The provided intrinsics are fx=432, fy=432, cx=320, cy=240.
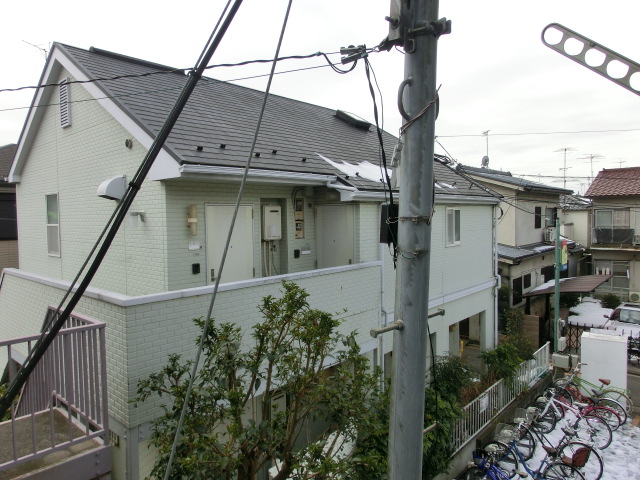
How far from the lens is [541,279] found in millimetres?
21609

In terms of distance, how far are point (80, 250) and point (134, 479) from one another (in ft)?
19.5

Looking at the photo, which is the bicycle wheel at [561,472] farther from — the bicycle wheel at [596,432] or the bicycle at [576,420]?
the bicycle wheel at [596,432]

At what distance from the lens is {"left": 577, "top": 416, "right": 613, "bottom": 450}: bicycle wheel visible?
10555 millimetres

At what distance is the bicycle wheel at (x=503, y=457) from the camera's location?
29.1ft

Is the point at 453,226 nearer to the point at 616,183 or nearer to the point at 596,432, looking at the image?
the point at 596,432

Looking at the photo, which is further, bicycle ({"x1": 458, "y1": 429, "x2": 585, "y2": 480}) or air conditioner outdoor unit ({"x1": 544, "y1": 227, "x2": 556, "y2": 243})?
→ air conditioner outdoor unit ({"x1": 544, "y1": 227, "x2": 556, "y2": 243})

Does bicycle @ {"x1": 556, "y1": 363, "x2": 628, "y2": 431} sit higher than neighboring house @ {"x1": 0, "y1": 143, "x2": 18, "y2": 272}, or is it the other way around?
neighboring house @ {"x1": 0, "y1": 143, "x2": 18, "y2": 272}

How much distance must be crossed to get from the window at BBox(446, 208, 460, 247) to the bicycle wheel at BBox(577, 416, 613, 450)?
565 centimetres

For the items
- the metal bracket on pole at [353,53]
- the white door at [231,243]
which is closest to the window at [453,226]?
the white door at [231,243]

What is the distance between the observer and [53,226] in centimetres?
1057

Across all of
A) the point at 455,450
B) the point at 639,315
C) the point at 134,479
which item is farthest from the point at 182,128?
the point at 639,315

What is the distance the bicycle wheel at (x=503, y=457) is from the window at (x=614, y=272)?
2149cm

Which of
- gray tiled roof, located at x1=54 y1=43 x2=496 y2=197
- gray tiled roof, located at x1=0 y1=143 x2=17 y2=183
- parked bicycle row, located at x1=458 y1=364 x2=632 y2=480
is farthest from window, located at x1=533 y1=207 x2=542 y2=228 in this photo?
gray tiled roof, located at x1=0 y1=143 x2=17 y2=183

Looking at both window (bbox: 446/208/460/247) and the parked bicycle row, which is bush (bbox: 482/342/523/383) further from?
window (bbox: 446/208/460/247)
